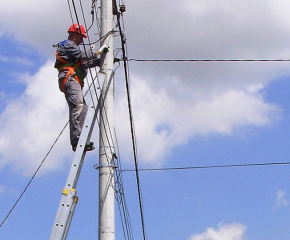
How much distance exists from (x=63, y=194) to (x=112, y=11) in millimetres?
3267

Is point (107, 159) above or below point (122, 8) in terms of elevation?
below

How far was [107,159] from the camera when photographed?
6.83 meters

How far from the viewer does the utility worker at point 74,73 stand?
21.2 feet

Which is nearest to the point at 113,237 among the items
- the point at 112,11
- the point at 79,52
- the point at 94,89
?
the point at 94,89

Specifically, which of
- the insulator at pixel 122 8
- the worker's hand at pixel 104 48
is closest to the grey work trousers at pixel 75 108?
the worker's hand at pixel 104 48

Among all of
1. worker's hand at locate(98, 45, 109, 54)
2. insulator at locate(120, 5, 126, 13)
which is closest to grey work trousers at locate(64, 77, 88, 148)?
worker's hand at locate(98, 45, 109, 54)

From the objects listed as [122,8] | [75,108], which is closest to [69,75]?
[75,108]

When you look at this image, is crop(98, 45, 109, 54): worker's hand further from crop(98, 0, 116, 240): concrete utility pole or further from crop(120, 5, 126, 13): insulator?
crop(120, 5, 126, 13): insulator

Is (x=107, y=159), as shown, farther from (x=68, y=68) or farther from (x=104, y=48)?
(x=104, y=48)

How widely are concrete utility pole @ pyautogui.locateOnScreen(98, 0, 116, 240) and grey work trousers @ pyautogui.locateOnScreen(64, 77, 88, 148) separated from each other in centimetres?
33

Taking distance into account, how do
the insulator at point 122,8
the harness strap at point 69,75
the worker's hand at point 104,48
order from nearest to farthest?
the harness strap at point 69,75 < the worker's hand at point 104,48 < the insulator at point 122,8

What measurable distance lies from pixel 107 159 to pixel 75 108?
796 mm

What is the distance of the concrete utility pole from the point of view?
6.50m

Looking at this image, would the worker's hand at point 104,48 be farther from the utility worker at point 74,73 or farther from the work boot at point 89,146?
the work boot at point 89,146
